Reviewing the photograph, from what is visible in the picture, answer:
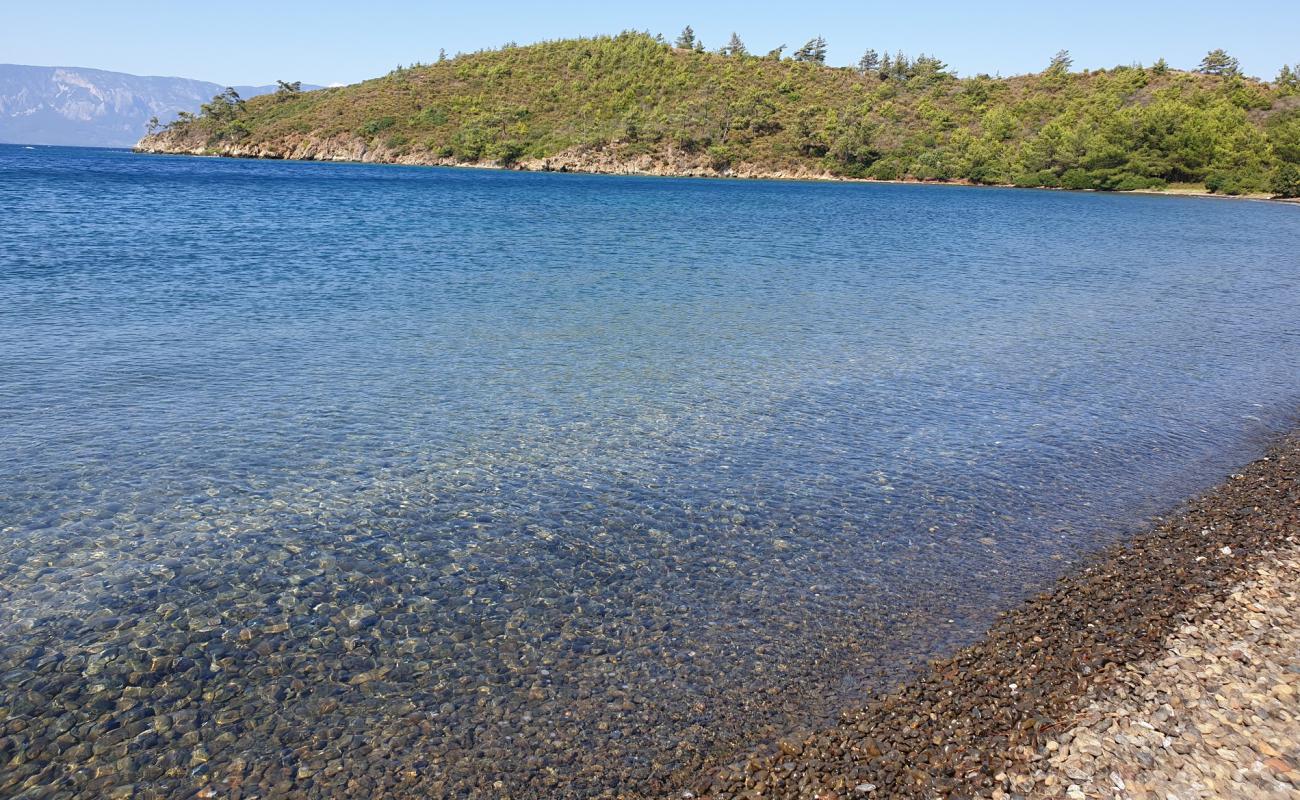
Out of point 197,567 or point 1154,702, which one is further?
point 197,567

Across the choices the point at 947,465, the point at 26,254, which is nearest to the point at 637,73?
the point at 26,254

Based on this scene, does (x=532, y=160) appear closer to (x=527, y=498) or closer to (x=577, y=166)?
(x=577, y=166)

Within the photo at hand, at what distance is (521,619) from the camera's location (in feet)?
26.8

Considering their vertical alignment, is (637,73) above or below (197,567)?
above

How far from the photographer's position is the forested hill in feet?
372

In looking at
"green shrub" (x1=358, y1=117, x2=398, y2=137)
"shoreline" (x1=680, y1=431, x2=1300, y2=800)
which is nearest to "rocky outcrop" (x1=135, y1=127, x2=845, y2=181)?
"green shrub" (x1=358, y1=117, x2=398, y2=137)

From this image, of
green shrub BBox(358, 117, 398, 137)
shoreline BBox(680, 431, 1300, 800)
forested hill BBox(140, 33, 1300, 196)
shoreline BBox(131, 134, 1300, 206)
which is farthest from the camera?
green shrub BBox(358, 117, 398, 137)

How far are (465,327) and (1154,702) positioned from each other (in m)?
18.0

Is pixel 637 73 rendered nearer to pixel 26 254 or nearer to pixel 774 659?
pixel 26 254

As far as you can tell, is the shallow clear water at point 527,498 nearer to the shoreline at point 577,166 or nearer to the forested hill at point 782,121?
the forested hill at point 782,121

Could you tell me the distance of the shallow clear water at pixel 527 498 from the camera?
21.9ft

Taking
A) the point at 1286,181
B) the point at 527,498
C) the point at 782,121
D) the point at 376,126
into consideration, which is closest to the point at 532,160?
the point at 376,126

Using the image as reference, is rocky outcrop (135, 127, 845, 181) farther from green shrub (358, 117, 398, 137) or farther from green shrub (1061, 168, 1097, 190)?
green shrub (1061, 168, 1097, 190)

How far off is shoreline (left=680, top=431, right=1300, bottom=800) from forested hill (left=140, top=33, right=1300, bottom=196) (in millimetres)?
112209
